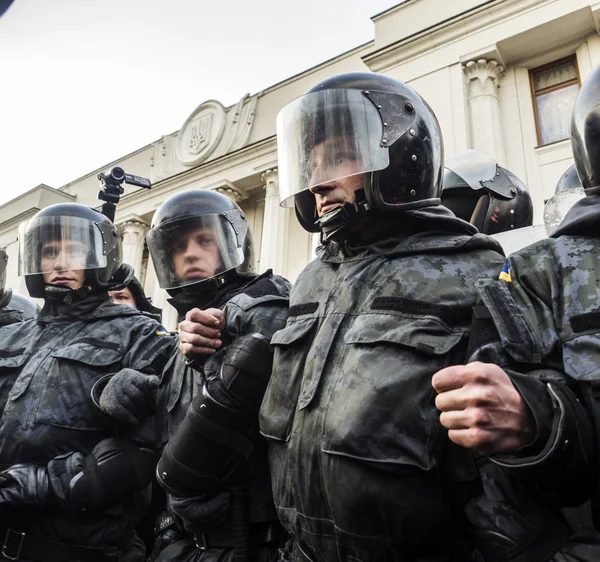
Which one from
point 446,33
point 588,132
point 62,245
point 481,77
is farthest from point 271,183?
point 588,132

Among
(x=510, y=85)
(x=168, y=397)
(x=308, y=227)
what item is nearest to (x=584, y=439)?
(x=308, y=227)

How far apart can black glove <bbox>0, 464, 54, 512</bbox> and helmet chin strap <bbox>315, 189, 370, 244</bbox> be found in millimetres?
1482

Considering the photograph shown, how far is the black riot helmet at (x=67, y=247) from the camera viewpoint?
2.69 metres

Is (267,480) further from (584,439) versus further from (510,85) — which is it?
(510,85)

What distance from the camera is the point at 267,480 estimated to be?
5.82 ft

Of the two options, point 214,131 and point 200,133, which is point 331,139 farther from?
point 200,133

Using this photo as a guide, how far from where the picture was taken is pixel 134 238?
55.5ft

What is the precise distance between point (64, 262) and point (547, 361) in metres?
2.36

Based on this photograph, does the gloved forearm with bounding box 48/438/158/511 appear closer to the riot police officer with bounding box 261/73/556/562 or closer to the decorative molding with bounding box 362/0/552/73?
the riot police officer with bounding box 261/73/556/562

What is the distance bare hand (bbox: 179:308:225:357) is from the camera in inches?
68.7

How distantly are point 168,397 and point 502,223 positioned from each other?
6.75ft

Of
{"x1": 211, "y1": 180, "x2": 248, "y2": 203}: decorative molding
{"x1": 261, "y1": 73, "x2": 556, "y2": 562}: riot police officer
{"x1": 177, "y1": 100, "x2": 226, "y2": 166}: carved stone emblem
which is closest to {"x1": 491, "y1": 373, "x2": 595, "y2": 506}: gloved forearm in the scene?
{"x1": 261, "y1": 73, "x2": 556, "y2": 562}: riot police officer

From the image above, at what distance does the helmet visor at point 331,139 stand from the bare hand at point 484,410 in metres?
0.81

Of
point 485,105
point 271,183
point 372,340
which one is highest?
point 271,183
